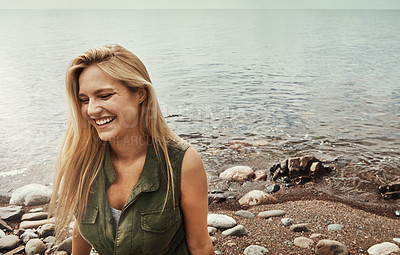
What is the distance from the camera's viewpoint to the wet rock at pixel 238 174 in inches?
A: 233

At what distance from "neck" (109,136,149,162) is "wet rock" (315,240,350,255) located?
7.60 feet

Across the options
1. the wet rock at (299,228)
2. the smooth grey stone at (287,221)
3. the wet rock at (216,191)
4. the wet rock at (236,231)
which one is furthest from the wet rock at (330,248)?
the wet rock at (216,191)

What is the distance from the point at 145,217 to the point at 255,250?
201cm

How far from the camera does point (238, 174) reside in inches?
234

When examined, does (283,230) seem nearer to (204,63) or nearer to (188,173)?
(188,173)

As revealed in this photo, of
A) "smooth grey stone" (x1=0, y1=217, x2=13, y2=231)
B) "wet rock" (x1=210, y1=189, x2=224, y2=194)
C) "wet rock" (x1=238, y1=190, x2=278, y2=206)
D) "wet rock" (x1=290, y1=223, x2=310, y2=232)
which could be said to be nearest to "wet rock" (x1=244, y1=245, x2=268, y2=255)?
"wet rock" (x1=290, y1=223, x2=310, y2=232)

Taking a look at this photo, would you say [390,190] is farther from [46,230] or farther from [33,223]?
[33,223]

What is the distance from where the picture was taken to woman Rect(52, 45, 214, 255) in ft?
6.29

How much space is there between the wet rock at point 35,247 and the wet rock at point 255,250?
1932mm

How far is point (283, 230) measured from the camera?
414cm

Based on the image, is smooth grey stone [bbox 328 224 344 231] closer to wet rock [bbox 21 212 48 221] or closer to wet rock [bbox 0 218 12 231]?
wet rock [bbox 21 212 48 221]

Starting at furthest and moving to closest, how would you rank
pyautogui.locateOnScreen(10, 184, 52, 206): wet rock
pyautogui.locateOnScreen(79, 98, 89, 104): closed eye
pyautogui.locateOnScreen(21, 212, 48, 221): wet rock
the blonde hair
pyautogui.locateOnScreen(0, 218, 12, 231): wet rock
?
pyautogui.locateOnScreen(10, 184, 52, 206): wet rock
pyautogui.locateOnScreen(21, 212, 48, 221): wet rock
pyautogui.locateOnScreen(0, 218, 12, 231): wet rock
pyautogui.locateOnScreen(79, 98, 89, 104): closed eye
the blonde hair

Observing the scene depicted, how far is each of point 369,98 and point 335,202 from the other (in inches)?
345

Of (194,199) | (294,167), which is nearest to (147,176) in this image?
(194,199)
